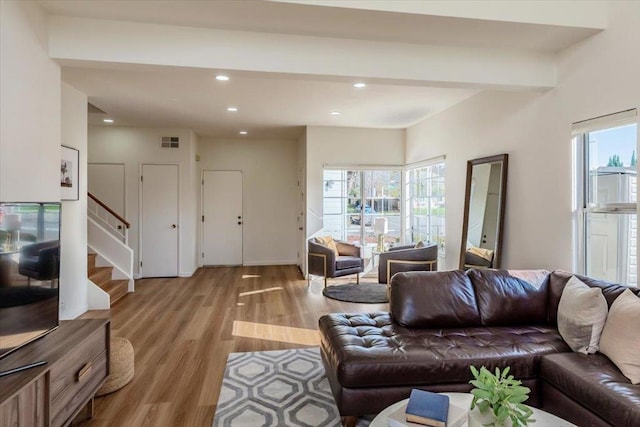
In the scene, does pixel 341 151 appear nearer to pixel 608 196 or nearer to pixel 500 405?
pixel 608 196

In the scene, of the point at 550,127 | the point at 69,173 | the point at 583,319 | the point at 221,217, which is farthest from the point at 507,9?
the point at 221,217

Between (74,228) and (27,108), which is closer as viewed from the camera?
(27,108)

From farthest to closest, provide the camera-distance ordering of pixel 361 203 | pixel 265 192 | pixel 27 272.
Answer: pixel 265 192, pixel 361 203, pixel 27 272

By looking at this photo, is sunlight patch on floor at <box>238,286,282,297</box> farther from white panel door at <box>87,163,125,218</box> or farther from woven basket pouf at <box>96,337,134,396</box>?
white panel door at <box>87,163,125,218</box>

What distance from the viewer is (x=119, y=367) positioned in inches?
102

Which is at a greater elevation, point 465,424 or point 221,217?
point 221,217

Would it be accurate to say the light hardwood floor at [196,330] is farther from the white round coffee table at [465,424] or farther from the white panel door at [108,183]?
the white panel door at [108,183]

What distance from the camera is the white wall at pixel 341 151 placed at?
632 cm

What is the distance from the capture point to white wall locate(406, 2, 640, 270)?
2.66 m

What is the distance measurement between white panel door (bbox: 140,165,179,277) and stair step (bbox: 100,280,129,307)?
1.14 m

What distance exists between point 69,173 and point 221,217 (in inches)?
141

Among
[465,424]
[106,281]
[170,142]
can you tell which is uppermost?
[170,142]

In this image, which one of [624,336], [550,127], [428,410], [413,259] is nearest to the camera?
[428,410]

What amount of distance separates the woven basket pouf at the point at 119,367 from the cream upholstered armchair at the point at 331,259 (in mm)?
3172
